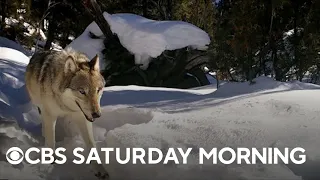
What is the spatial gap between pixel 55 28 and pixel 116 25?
12.6 metres

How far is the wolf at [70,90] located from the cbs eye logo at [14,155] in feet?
1.10

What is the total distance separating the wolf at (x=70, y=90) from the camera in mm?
4262

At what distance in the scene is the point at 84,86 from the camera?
4297 mm

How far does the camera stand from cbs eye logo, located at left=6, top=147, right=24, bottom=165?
4.15 metres

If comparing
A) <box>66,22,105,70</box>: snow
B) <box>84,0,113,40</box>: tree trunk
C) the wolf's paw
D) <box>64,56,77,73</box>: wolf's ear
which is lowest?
<box>66,22,105,70</box>: snow

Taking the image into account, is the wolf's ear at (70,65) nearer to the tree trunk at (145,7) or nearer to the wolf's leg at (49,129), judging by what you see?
the wolf's leg at (49,129)

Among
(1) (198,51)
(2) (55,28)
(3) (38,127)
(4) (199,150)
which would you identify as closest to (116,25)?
(1) (198,51)

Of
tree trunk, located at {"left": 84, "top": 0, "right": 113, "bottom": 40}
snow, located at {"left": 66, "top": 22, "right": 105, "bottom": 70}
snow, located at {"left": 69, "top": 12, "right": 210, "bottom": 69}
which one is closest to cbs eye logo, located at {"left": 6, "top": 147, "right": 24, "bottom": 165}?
snow, located at {"left": 69, "top": 12, "right": 210, "bottom": 69}

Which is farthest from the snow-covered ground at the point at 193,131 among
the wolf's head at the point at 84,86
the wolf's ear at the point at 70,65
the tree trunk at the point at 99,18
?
the tree trunk at the point at 99,18

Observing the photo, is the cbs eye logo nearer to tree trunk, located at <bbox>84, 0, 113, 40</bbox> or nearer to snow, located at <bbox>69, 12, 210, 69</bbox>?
snow, located at <bbox>69, 12, 210, 69</bbox>

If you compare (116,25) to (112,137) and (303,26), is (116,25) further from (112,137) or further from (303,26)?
(112,137)

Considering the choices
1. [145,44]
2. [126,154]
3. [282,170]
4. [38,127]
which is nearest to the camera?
[282,170]

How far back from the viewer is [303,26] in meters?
13.0

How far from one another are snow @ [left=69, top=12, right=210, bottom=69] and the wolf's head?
22.5 ft
